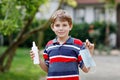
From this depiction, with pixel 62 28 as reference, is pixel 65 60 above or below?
below

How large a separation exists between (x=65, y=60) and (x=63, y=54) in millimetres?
79

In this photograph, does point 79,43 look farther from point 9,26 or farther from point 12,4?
point 12,4

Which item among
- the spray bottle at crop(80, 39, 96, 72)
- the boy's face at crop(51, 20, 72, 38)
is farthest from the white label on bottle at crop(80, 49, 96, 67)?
the boy's face at crop(51, 20, 72, 38)

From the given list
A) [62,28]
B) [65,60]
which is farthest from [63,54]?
[62,28]

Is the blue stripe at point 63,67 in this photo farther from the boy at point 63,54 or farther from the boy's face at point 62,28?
the boy's face at point 62,28

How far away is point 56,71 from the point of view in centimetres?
560

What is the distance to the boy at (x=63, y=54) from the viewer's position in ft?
18.3

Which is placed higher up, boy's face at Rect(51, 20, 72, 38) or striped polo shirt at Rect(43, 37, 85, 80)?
boy's face at Rect(51, 20, 72, 38)

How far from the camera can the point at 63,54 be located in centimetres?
562

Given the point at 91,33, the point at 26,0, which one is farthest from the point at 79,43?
the point at 91,33

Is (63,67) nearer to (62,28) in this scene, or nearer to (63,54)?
(63,54)

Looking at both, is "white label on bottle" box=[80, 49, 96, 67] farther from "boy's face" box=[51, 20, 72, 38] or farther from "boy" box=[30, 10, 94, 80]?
"boy's face" box=[51, 20, 72, 38]

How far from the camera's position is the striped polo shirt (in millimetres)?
5590

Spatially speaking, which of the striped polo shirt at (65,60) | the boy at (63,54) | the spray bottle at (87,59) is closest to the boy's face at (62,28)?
the boy at (63,54)
